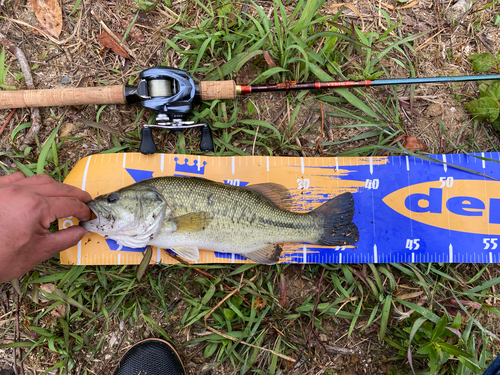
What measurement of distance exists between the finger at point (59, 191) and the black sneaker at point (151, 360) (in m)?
1.86

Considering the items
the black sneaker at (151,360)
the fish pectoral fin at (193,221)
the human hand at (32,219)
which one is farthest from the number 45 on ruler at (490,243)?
the human hand at (32,219)

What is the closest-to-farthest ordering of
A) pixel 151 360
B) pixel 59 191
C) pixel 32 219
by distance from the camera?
pixel 32 219, pixel 59 191, pixel 151 360

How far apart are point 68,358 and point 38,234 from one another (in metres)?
1.67

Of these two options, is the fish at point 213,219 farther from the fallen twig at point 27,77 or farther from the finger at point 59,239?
the fallen twig at point 27,77

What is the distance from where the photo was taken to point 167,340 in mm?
3461

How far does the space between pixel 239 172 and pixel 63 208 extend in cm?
196

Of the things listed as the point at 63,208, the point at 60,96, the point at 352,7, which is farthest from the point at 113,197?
the point at 352,7

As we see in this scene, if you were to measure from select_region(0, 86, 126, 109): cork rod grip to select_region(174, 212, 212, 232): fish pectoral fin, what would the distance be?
1741 mm

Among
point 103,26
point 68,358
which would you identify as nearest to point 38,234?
point 68,358

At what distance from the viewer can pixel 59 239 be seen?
300cm

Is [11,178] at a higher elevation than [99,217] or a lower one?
higher

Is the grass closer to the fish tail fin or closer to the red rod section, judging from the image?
the red rod section

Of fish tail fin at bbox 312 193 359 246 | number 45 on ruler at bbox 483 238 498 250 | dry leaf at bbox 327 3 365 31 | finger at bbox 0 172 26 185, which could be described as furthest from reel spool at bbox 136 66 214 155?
number 45 on ruler at bbox 483 238 498 250

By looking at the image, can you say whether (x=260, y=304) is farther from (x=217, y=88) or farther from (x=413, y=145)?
(x=413, y=145)
